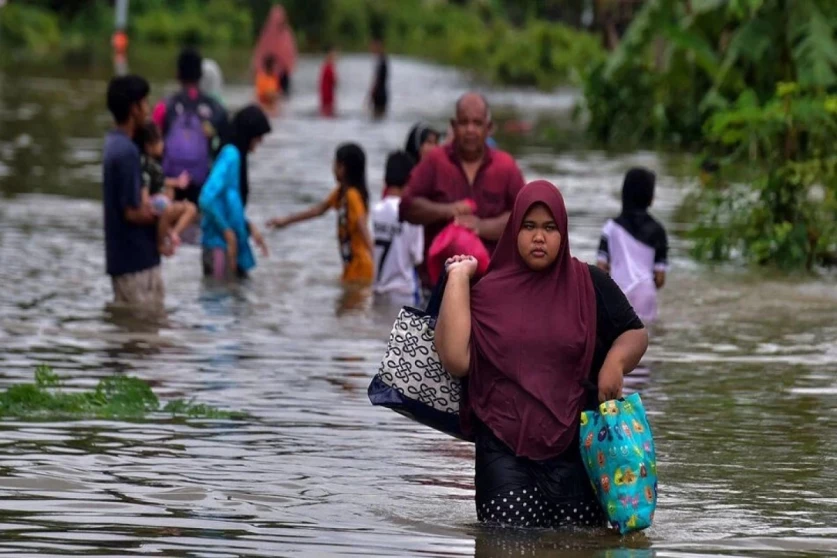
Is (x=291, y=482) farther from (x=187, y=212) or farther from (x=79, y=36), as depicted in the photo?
(x=79, y=36)

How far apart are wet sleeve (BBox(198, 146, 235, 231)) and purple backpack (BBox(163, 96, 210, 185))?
5.87ft

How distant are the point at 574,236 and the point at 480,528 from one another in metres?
11.9

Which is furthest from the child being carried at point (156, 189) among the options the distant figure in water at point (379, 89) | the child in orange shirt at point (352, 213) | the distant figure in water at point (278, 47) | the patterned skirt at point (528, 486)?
the distant figure in water at point (278, 47)

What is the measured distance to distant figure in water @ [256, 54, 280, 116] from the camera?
1645 inches

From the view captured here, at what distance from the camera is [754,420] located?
10.6 m

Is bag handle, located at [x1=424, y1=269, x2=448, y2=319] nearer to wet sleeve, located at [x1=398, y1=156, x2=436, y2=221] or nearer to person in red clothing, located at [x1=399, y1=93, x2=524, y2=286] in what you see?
person in red clothing, located at [x1=399, y1=93, x2=524, y2=286]

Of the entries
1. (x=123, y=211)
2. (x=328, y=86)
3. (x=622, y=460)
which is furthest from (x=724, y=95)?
(x=328, y=86)

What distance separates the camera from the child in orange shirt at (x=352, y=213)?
614 inches

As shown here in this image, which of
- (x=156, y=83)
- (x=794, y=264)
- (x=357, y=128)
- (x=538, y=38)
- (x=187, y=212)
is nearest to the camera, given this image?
(x=187, y=212)

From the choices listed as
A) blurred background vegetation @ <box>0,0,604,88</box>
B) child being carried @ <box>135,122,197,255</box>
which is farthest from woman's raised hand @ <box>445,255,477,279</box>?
blurred background vegetation @ <box>0,0,604,88</box>

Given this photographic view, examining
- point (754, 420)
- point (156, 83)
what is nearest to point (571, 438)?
point (754, 420)

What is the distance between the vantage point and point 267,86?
41.9 m

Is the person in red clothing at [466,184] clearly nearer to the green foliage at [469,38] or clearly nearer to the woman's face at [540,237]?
the woman's face at [540,237]

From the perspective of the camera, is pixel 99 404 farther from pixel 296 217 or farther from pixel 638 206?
pixel 296 217
